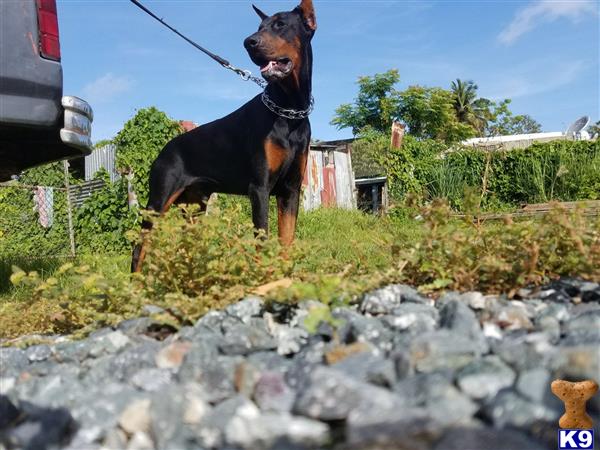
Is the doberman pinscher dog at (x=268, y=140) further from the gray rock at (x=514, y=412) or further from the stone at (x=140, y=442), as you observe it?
→ the gray rock at (x=514, y=412)

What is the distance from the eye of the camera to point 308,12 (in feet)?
14.5

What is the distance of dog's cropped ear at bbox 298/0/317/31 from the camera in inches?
173

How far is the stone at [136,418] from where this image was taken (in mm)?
1410

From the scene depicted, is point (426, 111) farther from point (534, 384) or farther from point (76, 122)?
point (534, 384)

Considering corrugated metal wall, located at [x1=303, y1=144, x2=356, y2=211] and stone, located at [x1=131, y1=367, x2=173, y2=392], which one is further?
corrugated metal wall, located at [x1=303, y1=144, x2=356, y2=211]

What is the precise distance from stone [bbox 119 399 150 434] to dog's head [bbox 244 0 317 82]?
10.4 feet

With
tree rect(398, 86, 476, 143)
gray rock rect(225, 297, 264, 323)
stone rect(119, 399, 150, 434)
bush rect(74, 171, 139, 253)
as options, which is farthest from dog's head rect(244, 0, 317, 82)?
tree rect(398, 86, 476, 143)

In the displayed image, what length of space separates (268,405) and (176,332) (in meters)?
0.89

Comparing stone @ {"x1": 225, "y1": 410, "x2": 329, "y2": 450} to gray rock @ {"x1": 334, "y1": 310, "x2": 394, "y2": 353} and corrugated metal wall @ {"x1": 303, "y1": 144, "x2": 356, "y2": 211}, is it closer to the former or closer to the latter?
gray rock @ {"x1": 334, "y1": 310, "x2": 394, "y2": 353}

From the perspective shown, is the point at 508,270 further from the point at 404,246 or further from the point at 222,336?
the point at 222,336

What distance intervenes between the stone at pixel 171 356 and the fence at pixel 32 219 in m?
10.1

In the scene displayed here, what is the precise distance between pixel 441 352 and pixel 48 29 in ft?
10.4

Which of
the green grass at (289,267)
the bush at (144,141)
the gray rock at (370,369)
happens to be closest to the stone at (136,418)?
the gray rock at (370,369)

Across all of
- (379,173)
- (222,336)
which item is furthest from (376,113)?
(222,336)
